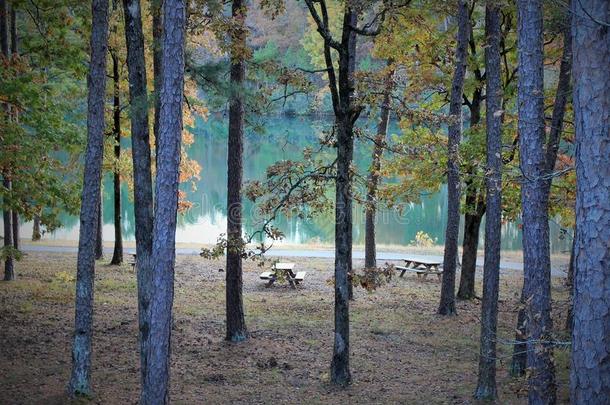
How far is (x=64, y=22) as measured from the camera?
530 inches

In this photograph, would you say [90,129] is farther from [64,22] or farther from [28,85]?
[64,22]

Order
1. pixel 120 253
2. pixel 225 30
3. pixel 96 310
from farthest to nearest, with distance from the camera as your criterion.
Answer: pixel 120 253 < pixel 96 310 < pixel 225 30

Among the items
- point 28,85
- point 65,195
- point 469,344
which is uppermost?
point 28,85

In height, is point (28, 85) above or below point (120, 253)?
above

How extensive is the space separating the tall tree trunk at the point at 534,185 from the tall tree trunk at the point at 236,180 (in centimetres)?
495

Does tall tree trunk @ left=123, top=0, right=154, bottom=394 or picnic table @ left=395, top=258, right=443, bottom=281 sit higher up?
tall tree trunk @ left=123, top=0, right=154, bottom=394

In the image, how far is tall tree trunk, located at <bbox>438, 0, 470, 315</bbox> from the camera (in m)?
13.3

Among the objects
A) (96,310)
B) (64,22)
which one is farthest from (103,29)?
(96,310)

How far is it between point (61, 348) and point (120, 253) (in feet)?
29.0

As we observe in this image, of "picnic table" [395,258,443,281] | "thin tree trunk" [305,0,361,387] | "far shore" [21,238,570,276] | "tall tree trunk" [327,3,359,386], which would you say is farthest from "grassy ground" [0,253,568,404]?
"far shore" [21,238,570,276]

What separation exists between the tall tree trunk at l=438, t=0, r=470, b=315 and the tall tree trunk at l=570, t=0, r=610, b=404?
7727 mm

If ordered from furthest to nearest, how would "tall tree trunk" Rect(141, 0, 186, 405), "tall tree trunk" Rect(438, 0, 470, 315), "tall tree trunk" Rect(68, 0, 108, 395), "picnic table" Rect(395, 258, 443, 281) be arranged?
"picnic table" Rect(395, 258, 443, 281)
"tall tree trunk" Rect(438, 0, 470, 315)
"tall tree trunk" Rect(68, 0, 108, 395)
"tall tree trunk" Rect(141, 0, 186, 405)

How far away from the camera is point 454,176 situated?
46.2ft

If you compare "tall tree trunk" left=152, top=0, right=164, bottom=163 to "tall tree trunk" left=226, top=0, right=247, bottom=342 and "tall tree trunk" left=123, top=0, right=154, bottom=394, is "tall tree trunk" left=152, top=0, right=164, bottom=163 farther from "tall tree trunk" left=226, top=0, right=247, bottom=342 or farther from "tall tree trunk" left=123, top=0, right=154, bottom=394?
"tall tree trunk" left=226, top=0, right=247, bottom=342
